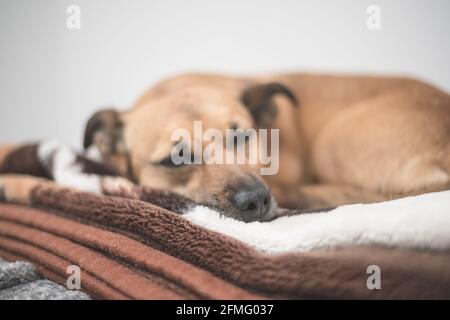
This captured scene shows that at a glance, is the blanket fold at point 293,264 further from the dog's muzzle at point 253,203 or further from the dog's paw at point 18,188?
the dog's paw at point 18,188

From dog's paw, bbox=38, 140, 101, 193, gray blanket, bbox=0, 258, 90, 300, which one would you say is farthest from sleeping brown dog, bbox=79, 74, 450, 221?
gray blanket, bbox=0, 258, 90, 300

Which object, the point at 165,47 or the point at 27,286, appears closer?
the point at 27,286

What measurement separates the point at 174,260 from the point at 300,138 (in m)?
1.38

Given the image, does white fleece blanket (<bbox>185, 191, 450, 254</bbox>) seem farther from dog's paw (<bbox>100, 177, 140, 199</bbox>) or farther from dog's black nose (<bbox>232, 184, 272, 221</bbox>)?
dog's paw (<bbox>100, 177, 140, 199</bbox>)

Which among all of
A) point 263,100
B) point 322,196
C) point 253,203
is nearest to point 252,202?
point 253,203

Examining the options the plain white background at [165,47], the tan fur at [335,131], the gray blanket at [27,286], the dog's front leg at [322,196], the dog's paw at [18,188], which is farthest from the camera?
the plain white background at [165,47]

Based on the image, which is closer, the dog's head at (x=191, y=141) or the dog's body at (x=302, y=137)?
the dog's head at (x=191, y=141)

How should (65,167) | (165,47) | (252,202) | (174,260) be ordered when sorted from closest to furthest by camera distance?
A: 1. (174,260)
2. (252,202)
3. (65,167)
4. (165,47)

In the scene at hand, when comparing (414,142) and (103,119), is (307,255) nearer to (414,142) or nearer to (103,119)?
(414,142)

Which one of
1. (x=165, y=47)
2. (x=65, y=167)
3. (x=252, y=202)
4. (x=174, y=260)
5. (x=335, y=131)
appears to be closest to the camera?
(x=174, y=260)

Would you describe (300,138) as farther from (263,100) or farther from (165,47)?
(165,47)

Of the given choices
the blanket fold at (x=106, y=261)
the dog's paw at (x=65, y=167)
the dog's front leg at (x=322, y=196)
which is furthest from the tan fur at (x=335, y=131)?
the blanket fold at (x=106, y=261)

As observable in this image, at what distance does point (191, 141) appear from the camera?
4.85 ft

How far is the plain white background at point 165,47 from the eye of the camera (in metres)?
2.52
